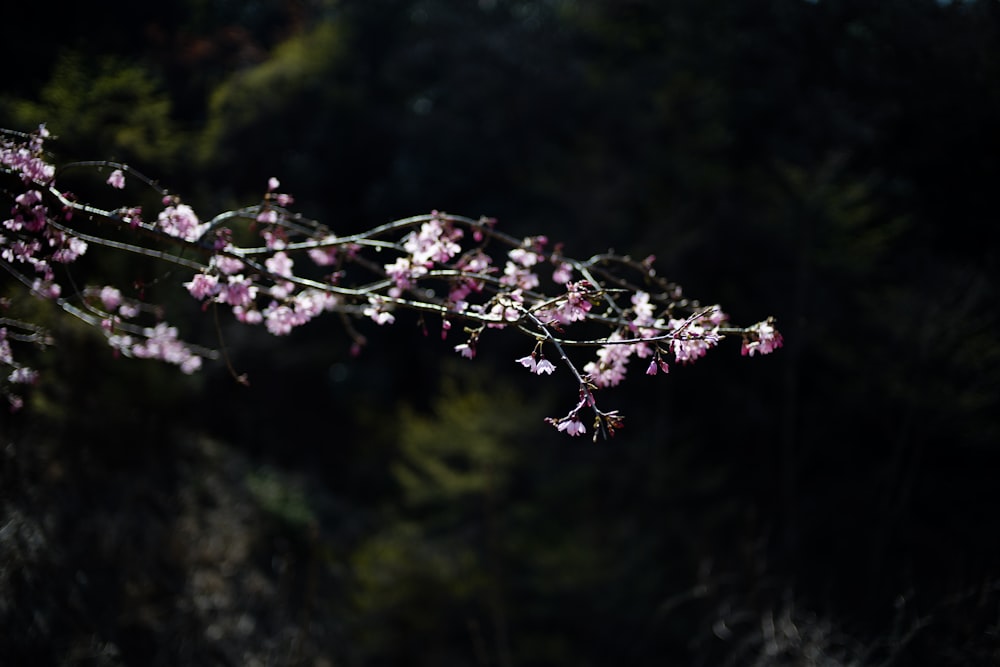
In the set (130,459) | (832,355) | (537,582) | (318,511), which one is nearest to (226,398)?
(318,511)

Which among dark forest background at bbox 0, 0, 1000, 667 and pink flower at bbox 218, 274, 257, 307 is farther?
dark forest background at bbox 0, 0, 1000, 667

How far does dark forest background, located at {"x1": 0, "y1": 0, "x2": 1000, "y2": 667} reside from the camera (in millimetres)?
3926

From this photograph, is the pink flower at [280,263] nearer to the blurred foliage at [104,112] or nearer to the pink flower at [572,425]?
the pink flower at [572,425]

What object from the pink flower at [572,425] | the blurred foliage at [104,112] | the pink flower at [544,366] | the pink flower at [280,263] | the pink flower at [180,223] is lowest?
the pink flower at [572,425]

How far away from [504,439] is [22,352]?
3.40m

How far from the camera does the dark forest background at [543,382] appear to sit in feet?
12.9

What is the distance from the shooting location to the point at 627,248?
698cm

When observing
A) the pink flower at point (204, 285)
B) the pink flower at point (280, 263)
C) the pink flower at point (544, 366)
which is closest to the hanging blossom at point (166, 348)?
the pink flower at point (280, 263)

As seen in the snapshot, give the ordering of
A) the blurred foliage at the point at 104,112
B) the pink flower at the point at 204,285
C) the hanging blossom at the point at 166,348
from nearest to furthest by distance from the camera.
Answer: the pink flower at the point at 204,285 < the hanging blossom at the point at 166,348 < the blurred foliage at the point at 104,112

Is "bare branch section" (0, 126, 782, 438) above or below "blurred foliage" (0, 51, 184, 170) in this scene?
below

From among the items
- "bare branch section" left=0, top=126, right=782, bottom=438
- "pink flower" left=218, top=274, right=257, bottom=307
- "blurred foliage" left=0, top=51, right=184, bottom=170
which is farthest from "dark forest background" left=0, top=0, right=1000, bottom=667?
"pink flower" left=218, top=274, right=257, bottom=307

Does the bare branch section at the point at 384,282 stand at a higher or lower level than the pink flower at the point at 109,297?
lower

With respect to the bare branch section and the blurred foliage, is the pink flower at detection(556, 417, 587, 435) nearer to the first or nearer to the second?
the bare branch section

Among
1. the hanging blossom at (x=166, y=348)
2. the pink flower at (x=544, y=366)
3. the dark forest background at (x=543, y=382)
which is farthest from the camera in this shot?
the dark forest background at (x=543, y=382)
